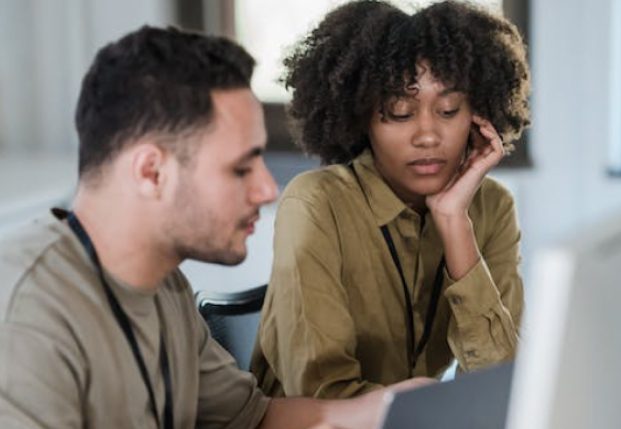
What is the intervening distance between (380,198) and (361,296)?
0.53ft

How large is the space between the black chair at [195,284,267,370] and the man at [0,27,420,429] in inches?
21.5

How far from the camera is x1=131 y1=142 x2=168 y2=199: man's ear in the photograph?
1143 millimetres

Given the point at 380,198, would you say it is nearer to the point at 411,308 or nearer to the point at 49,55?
the point at 411,308

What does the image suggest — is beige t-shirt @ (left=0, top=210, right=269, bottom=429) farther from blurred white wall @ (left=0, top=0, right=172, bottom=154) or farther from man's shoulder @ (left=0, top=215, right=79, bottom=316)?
blurred white wall @ (left=0, top=0, right=172, bottom=154)

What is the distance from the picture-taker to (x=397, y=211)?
67.3 inches

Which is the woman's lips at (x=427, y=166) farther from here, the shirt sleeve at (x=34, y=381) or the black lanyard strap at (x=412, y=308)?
the shirt sleeve at (x=34, y=381)

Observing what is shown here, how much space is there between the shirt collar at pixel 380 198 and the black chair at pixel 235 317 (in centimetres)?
25

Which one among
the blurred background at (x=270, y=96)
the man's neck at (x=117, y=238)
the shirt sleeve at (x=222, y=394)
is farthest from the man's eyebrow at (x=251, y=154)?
the blurred background at (x=270, y=96)

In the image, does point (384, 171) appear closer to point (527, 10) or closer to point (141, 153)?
point (141, 153)

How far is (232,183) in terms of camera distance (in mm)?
1189

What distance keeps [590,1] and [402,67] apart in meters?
1.19

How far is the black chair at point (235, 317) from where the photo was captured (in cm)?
180

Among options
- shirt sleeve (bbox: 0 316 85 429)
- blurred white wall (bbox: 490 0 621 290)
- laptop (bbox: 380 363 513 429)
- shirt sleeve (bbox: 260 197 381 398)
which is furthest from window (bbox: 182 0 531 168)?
laptop (bbox: 380 363 513 429)

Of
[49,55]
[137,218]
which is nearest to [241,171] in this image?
[137,218]
